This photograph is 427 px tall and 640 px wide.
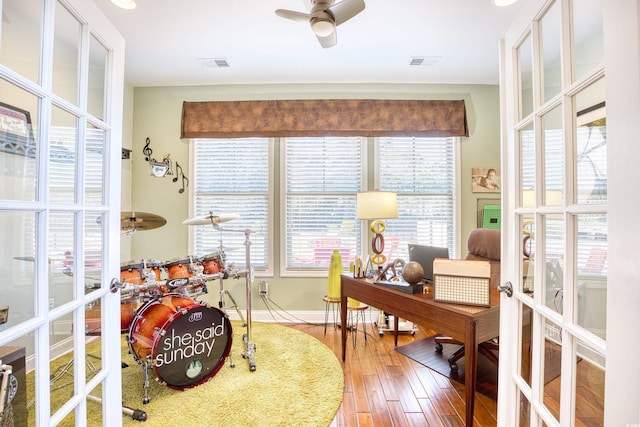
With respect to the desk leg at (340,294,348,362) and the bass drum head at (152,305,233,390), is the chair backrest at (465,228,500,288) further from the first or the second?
the bass drum head at (152,305,233,390)

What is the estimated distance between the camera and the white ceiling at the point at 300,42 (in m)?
2.12

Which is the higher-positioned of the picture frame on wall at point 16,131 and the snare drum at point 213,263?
the picture frame on wall at point 16,131

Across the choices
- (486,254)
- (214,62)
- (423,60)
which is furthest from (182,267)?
(423,60)

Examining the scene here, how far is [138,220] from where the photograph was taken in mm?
2061

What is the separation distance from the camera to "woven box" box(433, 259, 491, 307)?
1561 mm

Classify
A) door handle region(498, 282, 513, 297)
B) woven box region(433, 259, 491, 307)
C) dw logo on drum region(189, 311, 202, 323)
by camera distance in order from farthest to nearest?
dw logo on drum region(189, 311, 202, 323) → woven box region(433, 259, 491, 307) → door handle region(498, 282, 513, 297)

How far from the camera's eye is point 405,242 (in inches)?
130

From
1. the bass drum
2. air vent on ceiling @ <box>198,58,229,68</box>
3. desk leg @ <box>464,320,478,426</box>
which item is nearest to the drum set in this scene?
the bass drum

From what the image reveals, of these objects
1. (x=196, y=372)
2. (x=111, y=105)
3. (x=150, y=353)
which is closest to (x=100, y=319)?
(x=150, y=353)

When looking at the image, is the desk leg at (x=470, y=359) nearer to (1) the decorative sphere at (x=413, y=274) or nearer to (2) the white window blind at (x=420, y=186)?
(1) the decorative sphere at (x=413, y=274)

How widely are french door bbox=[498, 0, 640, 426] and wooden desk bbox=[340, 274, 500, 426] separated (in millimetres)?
171

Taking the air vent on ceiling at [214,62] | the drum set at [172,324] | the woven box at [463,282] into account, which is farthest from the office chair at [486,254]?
the air vent on ceiling at [214,62]

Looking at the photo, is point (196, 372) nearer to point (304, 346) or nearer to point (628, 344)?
point (304, 346)

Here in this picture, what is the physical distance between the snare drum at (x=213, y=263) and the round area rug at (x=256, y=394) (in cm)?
74
